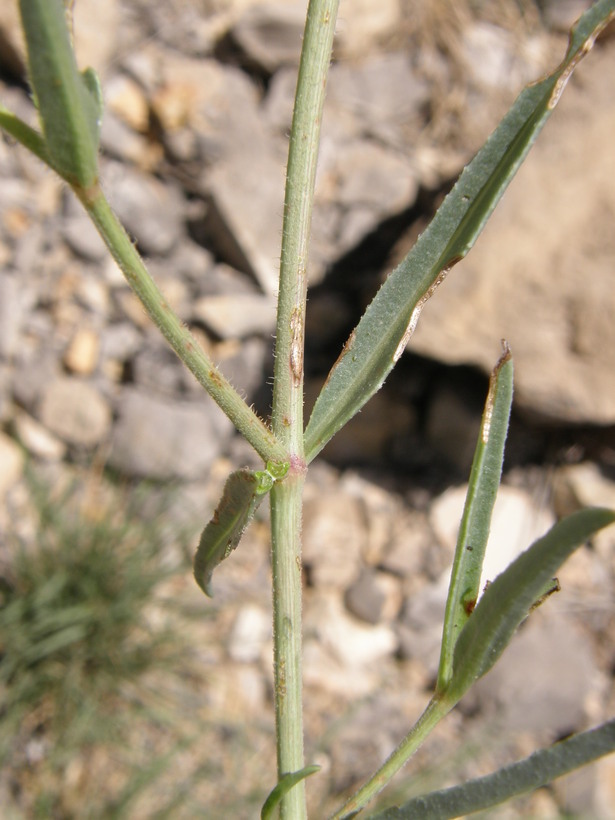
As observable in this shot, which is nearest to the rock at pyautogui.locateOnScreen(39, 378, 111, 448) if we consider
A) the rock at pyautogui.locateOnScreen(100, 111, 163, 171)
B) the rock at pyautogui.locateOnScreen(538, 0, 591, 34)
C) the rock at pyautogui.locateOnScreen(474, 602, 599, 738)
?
the rock at pyautogui.locateOnScreen(100, 111, 163, 171)

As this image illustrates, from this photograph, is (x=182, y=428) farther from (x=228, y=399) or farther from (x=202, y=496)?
(x=228, y=399)

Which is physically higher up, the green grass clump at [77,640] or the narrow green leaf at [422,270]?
the green grass clump at [77,640]

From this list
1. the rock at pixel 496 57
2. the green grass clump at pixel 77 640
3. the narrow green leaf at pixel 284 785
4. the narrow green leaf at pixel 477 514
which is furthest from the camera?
the rock at pixel 496 57

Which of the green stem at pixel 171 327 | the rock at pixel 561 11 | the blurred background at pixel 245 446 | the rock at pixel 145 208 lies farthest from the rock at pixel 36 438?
the rock at pixel 561 11

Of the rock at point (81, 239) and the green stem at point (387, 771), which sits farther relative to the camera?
the rock at point (81, 239)

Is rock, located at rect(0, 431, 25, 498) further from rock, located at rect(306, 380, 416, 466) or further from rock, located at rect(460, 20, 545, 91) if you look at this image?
rock, located at rect(460, 20, 545, 91)

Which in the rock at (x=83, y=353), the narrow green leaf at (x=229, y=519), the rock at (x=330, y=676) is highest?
the rock at (x=83, y=353)

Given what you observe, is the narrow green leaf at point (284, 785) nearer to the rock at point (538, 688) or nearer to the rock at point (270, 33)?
the rock at point (538, 688)
